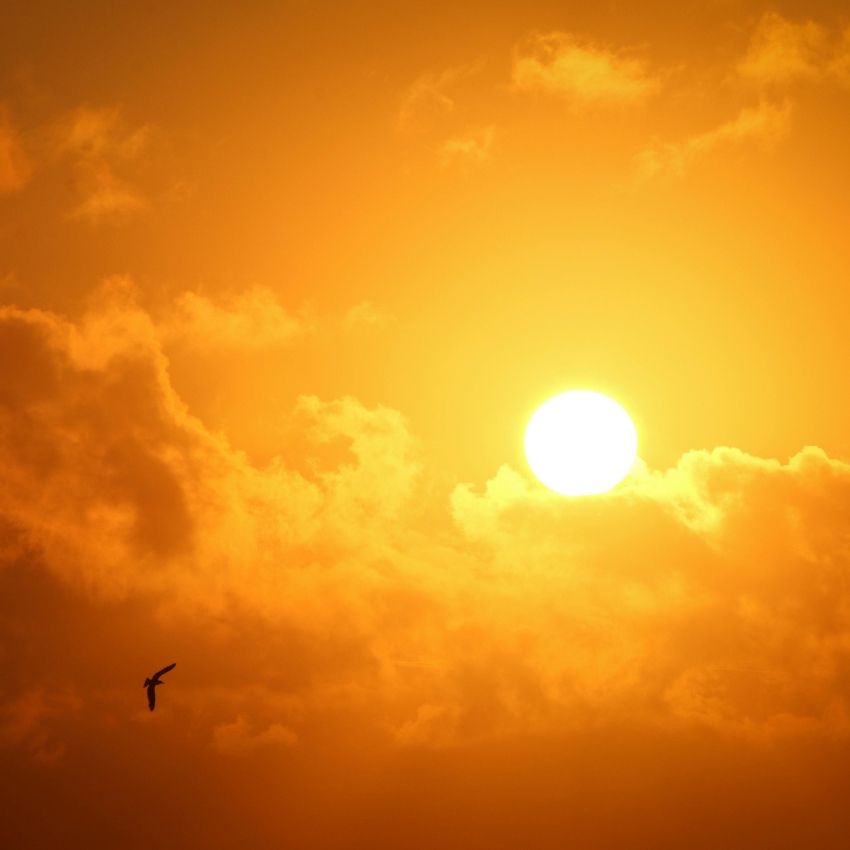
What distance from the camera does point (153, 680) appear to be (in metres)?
102
